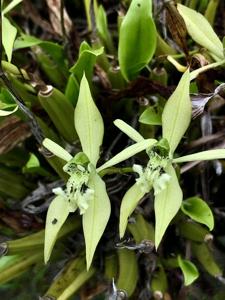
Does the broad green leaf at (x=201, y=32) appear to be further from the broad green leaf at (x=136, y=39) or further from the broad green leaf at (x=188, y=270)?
the broad green leaf at (x=188, y=270)

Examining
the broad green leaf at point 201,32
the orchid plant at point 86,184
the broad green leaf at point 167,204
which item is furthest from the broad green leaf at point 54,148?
the broad green leaf at point 201,32

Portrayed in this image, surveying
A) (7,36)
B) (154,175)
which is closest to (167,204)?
(154,175)

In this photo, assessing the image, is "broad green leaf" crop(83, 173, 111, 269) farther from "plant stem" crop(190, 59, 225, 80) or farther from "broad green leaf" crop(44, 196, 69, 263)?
"plant stem" crop(190, 59, 225, 80)

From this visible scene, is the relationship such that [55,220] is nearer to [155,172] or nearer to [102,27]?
[155,172]

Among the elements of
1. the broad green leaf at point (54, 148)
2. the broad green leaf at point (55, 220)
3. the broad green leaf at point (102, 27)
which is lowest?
the broad green leaf at point (55, 220)

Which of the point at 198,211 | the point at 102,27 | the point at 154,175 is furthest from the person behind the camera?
the point at 102,27
